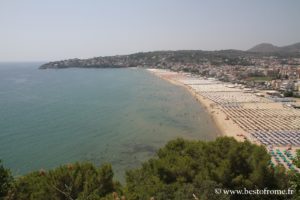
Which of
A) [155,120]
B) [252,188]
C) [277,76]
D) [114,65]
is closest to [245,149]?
[252,188]

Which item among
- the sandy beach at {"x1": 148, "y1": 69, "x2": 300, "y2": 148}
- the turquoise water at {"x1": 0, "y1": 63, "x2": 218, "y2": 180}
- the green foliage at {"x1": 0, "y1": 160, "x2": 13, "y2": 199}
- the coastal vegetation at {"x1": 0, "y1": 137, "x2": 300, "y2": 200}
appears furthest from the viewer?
the sandy beach at {"x1": 148, "y1": 69, "x2": 300, "y2": 148}

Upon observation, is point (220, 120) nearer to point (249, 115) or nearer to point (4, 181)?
point (249, 115)

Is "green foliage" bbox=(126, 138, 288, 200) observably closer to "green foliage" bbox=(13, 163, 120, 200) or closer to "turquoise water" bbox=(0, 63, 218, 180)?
"green foliage" bbox=(13, 163, 120, 200)

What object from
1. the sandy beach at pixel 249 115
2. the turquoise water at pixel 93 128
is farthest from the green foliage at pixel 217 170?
the sandy beach at pixel 249 115

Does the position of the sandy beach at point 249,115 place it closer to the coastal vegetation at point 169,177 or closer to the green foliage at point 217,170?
the green foliage at point 217,170

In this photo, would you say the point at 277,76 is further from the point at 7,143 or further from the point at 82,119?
the point at 7,143

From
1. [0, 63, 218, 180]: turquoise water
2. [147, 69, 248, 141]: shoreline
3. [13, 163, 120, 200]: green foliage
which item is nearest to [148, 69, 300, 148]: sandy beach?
[147, 69, 248, 141]: shoreline

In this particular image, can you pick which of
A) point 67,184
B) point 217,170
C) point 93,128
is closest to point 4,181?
point 67,184

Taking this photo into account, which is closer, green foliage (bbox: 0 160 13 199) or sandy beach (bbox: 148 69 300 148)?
green foliage (bbox: 0 160 13 199)
